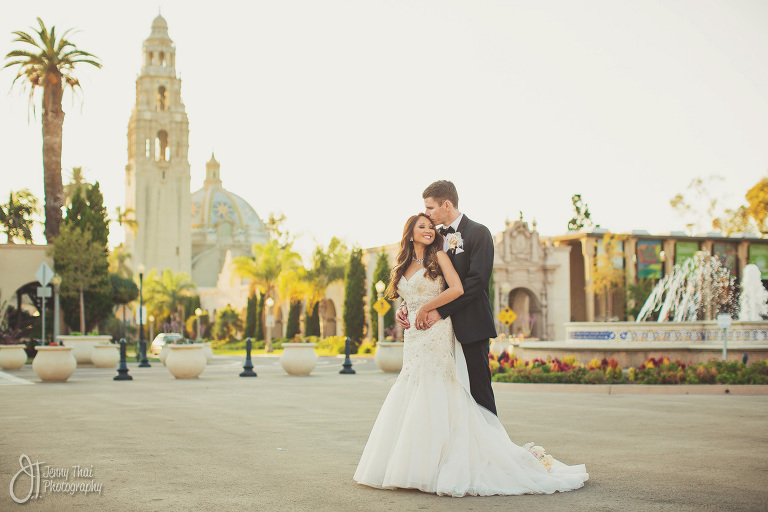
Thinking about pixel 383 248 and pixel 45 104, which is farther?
pixel 383 248

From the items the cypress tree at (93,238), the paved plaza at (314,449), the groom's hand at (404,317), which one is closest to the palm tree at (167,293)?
the cypress tree at (93,238)

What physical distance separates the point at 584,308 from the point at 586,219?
4931 cm

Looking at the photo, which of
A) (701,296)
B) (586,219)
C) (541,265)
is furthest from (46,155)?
(586,219)

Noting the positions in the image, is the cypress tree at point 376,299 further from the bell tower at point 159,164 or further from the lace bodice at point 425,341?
the bell tower at point 159,164

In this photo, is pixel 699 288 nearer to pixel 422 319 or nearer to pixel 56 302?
pixel 56 302

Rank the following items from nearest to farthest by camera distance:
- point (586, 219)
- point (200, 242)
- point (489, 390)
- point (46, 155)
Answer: point (489, 390) < point (46, 155) < point (586, 219) < point (200, 242)

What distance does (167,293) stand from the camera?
81875 mm

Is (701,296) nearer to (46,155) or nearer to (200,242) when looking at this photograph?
(46,155)

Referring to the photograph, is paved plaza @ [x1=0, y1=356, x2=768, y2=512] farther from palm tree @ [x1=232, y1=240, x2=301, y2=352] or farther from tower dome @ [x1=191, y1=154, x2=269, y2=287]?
tower dome @ [x1=191, y1=154, x2=269, y2=287]

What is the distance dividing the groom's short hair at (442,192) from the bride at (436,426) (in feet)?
0.61

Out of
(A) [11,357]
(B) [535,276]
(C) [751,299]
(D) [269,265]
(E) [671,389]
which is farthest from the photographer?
(D) [269,265]

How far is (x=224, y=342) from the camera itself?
243 ft

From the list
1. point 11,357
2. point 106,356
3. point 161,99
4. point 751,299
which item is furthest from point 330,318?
point 161,99

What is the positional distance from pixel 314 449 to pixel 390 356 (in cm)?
1579
